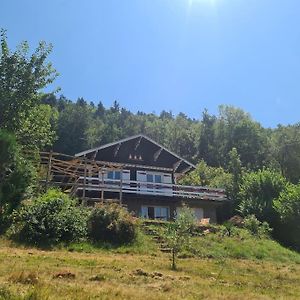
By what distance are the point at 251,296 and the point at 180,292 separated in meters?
2.11

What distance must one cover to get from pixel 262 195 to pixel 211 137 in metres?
54.5

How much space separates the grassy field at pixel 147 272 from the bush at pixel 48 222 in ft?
3.08

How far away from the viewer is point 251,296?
44.9 ft

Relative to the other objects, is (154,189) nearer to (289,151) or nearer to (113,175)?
(113,175)

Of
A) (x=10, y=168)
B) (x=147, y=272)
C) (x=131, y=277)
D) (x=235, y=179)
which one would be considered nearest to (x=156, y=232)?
(x=147, y=272)

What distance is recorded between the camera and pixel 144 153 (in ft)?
138

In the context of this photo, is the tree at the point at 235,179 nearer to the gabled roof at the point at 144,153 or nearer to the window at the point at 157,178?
the gabled roof at the point at 144,153

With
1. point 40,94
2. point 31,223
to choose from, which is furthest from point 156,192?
point 40,94

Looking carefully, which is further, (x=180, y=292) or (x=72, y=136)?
(x=72, y=136)

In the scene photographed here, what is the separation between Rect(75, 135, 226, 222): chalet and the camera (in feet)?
119

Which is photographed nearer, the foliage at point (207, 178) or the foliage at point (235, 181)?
the foliage at point (235, 181)

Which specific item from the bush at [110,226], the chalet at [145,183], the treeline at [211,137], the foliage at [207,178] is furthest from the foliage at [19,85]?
the treeline at [211,137]

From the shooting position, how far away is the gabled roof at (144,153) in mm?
40281

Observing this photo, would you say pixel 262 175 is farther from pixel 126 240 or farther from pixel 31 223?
pixel 31 223
